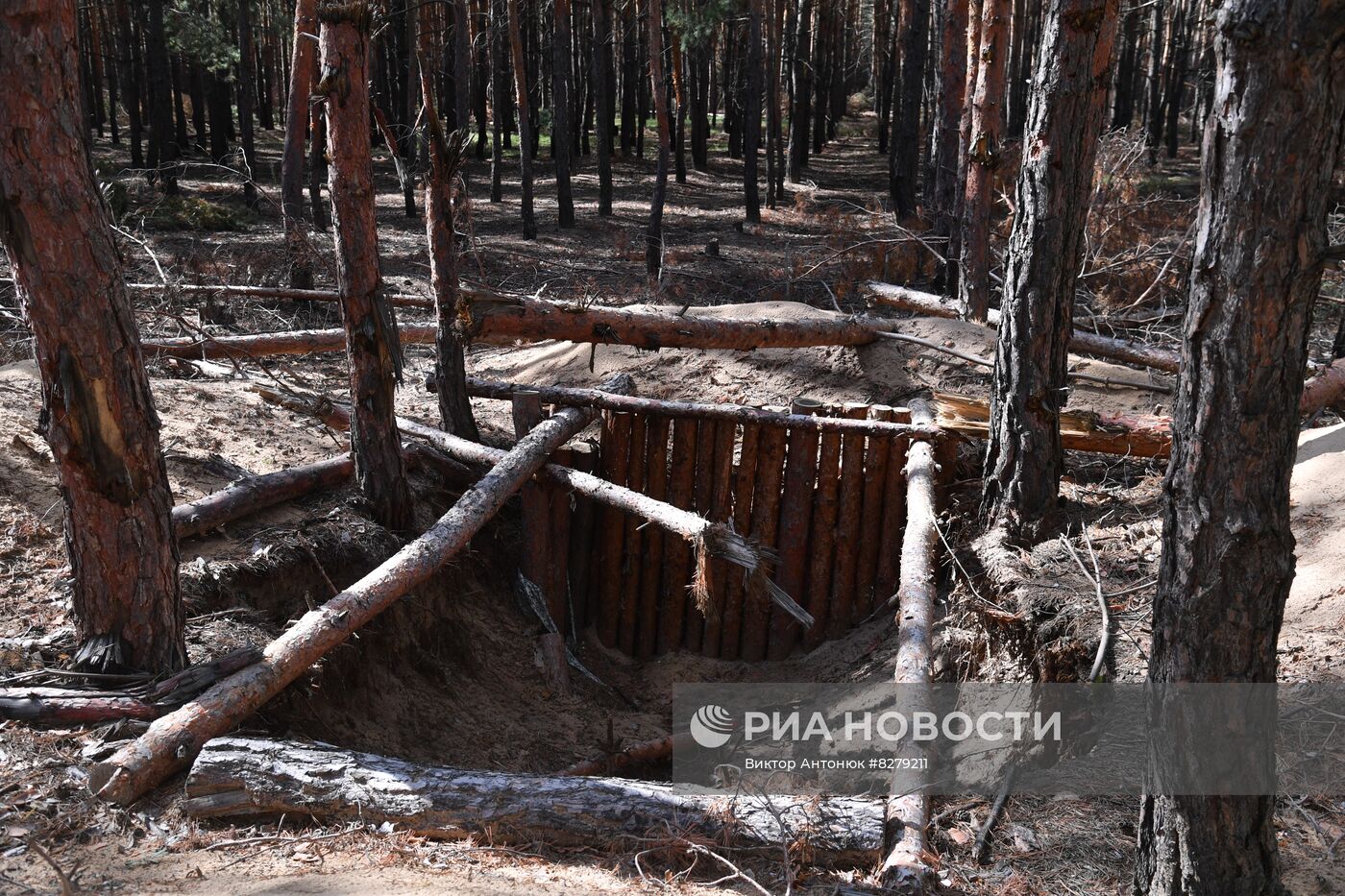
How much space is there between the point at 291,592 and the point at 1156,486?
5202mm

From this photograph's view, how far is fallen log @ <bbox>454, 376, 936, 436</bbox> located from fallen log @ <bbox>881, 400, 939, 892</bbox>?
37cm

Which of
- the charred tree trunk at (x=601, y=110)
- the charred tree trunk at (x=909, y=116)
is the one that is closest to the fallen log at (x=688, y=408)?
the charred tree trunk at (x=909, y=116)

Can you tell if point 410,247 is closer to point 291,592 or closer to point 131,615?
point 291,592

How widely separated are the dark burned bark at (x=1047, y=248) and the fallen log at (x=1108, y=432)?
2.27ft

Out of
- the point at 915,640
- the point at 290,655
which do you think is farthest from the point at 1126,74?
the point at 290,655

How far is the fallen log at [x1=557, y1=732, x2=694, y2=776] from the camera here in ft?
17.8

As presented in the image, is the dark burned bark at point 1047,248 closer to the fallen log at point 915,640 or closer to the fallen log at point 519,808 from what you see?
the fallen log at point 915,640

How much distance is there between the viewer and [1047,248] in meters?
5.58

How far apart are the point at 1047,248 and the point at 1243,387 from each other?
2955 millimetres

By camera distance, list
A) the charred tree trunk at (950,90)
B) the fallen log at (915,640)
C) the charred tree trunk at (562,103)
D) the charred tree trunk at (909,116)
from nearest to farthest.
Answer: the fallen log at (915,640) → the charred tree trunk at (950,90) → the charred tree trunk at (909,116) → the charred tree trunk at (562,103)

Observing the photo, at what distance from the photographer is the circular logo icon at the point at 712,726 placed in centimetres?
615

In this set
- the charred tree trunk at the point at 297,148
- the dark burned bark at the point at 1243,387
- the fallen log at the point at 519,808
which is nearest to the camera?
the dark burned bark at the point at 1243,387

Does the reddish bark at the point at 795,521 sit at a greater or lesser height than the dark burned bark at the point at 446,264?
lesser

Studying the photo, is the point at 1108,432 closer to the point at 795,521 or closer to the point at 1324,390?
the point at 1324,390
